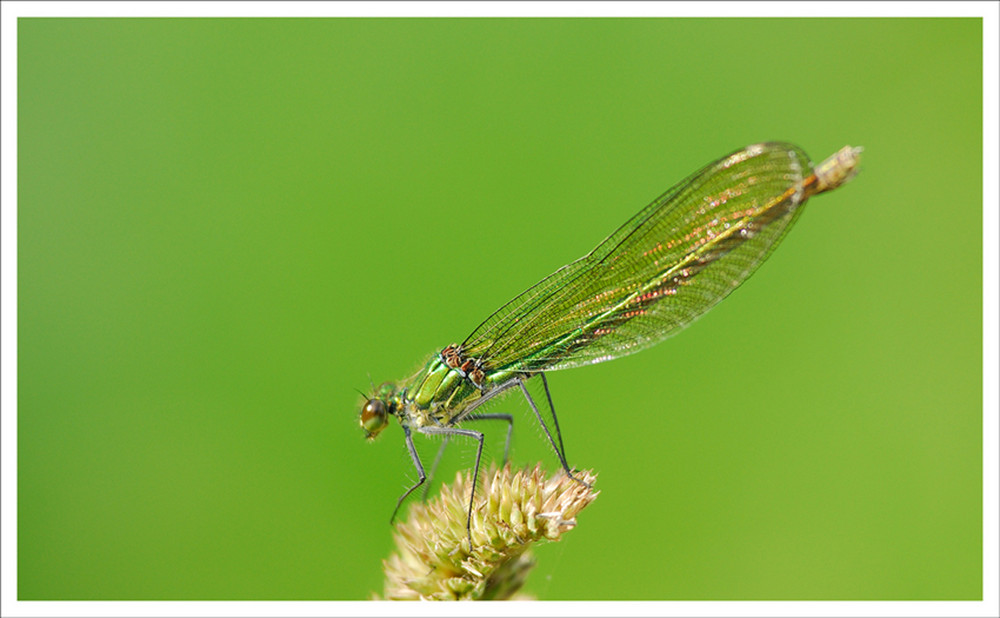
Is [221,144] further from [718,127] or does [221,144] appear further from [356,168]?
[718,127]

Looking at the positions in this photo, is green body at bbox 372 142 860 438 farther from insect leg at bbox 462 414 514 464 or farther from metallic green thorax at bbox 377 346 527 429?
insect leg at bbox 462 414 514 464

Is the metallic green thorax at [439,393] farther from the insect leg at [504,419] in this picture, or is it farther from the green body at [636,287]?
the insect leg at [504,419]

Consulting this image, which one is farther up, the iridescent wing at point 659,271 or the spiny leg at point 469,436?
the iridescent wing at point 659,271

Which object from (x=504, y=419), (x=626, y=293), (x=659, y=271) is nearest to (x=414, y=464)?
(x=504, y=419)

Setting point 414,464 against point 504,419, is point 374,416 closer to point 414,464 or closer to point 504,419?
point 414,464

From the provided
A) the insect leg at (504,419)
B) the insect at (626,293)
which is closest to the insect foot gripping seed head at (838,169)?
the insect at (626,293)

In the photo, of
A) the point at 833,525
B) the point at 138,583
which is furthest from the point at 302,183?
the point at 833,525

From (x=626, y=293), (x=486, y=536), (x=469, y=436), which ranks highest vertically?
(x=626, y=293)
